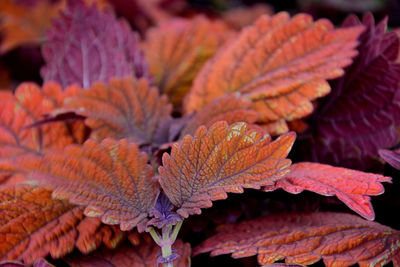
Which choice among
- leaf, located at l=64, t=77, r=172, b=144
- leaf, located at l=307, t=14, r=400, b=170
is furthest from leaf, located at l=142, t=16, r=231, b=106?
leaf, located at l=307, t=14, r=400, b=170

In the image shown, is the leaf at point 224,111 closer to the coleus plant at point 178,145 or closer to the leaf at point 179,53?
the coleus plant at point 178,145

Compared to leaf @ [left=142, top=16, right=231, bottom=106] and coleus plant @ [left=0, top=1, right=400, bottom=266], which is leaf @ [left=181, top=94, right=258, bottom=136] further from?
leaf @ [left=142, top=16, right=231, bottom=106]

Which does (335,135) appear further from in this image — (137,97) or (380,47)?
(137,97)

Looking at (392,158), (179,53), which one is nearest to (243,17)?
(179,53)

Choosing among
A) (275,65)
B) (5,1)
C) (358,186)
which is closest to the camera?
(358,186)

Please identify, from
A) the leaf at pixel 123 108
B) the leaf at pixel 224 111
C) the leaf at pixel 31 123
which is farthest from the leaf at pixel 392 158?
the leaf at pixel 31 123

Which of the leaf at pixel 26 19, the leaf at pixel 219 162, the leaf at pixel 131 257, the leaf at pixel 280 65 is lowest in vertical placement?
the leaf at pixel 131 257

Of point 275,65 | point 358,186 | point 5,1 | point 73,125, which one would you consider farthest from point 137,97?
point 5,1
